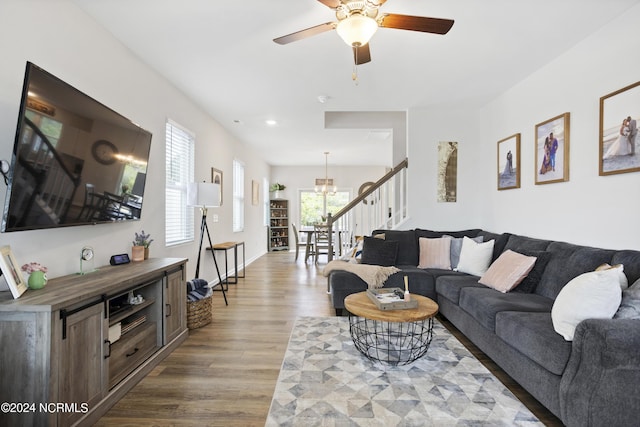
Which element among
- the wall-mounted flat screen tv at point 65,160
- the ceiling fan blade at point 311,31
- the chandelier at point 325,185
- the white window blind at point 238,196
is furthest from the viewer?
the chandelier at point 325,185

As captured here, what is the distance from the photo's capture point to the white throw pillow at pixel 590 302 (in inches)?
64.9

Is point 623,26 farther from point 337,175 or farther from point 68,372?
point 337,175

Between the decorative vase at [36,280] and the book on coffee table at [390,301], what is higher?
the decorative vase at [36,280]

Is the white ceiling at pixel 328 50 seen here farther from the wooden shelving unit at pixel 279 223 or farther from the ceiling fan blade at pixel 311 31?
the wooden shelving unit at pixel 279 223

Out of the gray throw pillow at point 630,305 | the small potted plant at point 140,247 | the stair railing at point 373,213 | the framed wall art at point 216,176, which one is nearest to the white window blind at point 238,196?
the framed wall art at point 216,176

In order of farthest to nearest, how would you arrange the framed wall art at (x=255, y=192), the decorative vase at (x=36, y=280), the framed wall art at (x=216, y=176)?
the framed wall art at (x=255, y=192) < the framed wall art at (x=216, y=176) < the decorative vase at (x=36, y=280)

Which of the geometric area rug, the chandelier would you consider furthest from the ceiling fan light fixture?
the chandelier

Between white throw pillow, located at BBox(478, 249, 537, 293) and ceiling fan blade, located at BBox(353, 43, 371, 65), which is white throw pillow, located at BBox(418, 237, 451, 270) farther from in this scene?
ceiling fan blade, located at BBox(353, 43, 371, 65)

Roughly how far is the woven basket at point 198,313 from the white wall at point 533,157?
298cm

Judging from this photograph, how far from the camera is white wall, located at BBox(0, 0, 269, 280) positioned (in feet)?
5.88

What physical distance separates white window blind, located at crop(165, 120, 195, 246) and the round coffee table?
2.34 metres

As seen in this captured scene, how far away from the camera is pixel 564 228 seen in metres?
2.92

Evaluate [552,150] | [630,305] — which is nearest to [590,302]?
[630,305]

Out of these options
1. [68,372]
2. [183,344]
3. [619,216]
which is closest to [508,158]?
[619,216]
